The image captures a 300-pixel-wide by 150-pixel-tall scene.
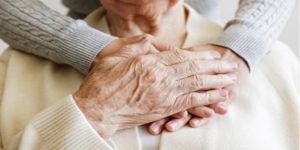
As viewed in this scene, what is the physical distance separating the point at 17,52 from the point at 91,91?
0.26 m

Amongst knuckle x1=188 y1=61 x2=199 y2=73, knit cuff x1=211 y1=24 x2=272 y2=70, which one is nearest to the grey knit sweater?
knit cuff x1=211 y1=24 x2=272 y2=70

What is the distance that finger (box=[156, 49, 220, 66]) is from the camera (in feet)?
2.64

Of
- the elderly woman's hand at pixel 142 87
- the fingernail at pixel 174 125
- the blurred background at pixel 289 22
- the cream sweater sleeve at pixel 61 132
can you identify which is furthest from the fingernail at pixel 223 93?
the blurred background at pixel 289 22

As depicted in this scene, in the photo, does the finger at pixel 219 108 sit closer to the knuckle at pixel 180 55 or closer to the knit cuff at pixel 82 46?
the knuckle at pixel 180 55

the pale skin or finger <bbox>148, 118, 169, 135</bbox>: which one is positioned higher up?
Answer: the pale skin

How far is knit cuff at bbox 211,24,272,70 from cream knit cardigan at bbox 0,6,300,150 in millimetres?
50

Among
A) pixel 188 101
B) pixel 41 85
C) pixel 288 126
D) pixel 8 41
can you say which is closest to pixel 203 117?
pixel 188 101

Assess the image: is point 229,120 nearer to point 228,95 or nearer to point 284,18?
point 228,95

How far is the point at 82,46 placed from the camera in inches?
33.6

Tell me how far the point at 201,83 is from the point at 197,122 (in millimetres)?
71

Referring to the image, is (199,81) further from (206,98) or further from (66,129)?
(66,129)

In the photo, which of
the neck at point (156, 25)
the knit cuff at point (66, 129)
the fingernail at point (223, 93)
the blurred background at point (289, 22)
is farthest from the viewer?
the blurred background at point (289, 22)

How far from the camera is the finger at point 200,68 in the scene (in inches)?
31.3

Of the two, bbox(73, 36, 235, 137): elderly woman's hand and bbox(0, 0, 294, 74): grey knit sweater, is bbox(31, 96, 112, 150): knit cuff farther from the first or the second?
bbox(0, 0, 294, 74): grey knit sweater
